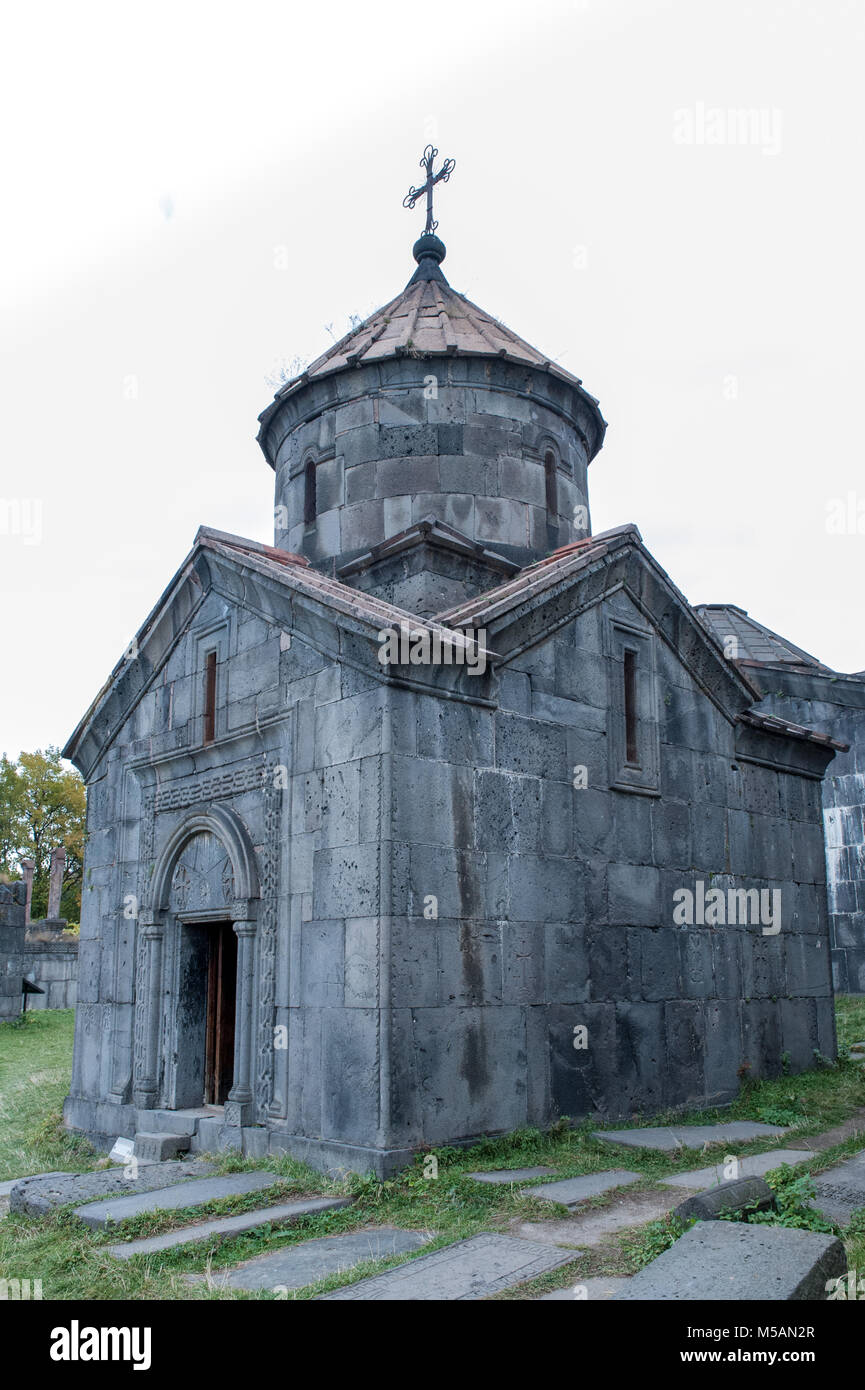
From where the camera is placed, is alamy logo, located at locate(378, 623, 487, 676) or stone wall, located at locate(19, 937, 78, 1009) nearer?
alamy logo, located at locate(378, 623, 487, 676)

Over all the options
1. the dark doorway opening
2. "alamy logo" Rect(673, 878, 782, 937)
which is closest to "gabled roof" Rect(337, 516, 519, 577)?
"alamy logo" Rect(673, 878, 782, 937)

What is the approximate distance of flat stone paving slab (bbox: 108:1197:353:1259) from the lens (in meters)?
5.79

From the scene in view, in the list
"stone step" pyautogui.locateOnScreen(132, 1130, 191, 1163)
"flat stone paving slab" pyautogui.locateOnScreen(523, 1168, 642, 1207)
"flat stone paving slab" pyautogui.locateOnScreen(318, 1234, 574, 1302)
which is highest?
"flat stone paving slab" pyautogui.locateOnScreen(318, 1234, 574, 1302)

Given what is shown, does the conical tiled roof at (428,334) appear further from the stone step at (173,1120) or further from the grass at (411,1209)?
the grass at (411,1209)

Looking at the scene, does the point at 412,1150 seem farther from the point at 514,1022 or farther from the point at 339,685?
the point at 339,685

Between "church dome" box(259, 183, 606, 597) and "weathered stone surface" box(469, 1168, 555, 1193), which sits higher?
"church dome" box(259, 183, 606, 597)

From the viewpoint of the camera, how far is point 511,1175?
23.0 feet

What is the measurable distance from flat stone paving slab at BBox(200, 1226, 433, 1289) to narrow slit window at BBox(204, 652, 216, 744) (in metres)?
4.67

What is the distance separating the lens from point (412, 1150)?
7141 mm

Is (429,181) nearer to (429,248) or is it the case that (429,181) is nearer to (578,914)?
(429,248)

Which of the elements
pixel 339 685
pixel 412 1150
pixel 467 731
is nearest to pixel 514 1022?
pixel 412 1150

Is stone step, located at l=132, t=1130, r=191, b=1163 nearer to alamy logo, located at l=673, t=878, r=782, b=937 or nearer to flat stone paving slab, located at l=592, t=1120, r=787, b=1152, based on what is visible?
flat stone paving slab, located at l=592, t=1120, r=787, b=1152

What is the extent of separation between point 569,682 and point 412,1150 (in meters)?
3.88

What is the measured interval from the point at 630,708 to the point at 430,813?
9.28 ft
